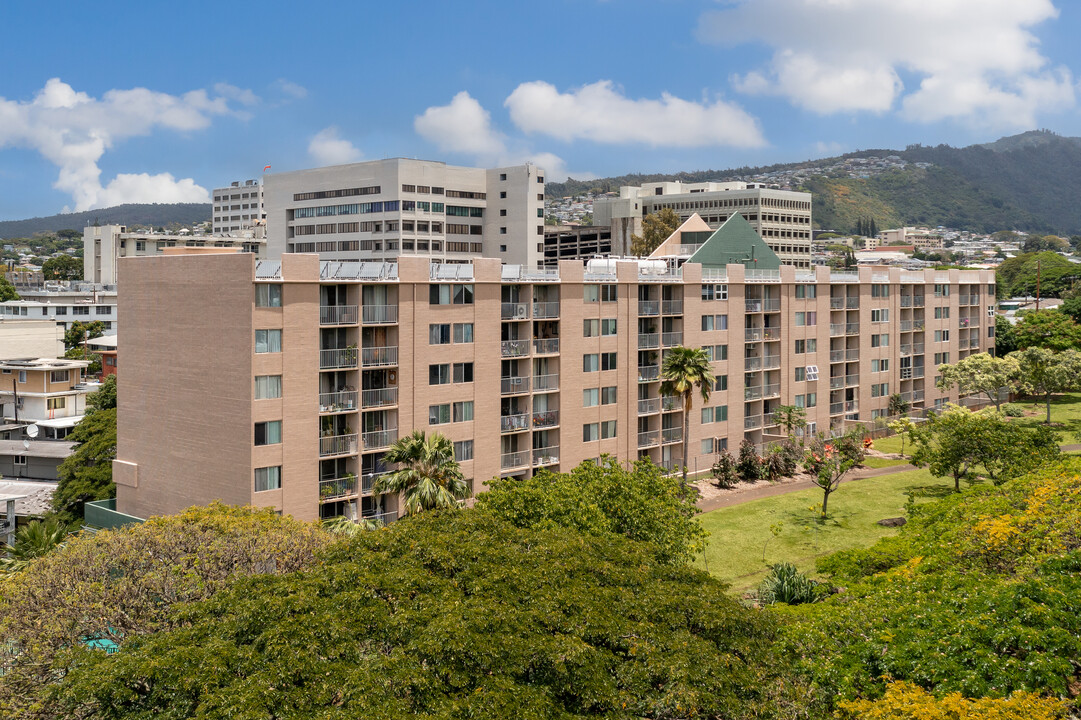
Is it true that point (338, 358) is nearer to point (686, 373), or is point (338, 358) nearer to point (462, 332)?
point (462, 332)

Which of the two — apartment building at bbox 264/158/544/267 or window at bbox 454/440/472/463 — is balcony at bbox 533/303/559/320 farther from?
apartment building at bbox 264/158/544/267

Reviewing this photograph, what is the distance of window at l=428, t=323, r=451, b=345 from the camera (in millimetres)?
60906

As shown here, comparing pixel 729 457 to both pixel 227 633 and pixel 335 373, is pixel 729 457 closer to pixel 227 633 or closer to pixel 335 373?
pixel 335 373

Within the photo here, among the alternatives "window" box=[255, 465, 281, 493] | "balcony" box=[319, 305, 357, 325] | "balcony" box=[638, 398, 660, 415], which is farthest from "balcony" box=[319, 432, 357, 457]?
"balcony" box=[638, 398, 660, 415]

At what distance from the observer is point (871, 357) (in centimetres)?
9731

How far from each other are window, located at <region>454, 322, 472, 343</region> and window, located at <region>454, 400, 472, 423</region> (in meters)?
4.35

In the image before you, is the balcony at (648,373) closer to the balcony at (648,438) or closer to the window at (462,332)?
the balcony at (648,438)

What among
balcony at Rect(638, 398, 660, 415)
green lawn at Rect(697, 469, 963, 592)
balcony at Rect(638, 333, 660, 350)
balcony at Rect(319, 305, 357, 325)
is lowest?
green lawn at Rect(697, 469, 963, 592)

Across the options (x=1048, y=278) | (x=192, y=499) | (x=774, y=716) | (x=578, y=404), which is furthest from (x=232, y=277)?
(x=1048, y=278)

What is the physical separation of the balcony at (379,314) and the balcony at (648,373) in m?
24.3

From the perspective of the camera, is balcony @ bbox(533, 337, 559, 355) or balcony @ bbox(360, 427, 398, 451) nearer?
balcony @ bbox(360, 427, 398, 451)

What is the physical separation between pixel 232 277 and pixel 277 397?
7.47 m

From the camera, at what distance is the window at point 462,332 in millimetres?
62469

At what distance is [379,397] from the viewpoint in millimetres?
58594
